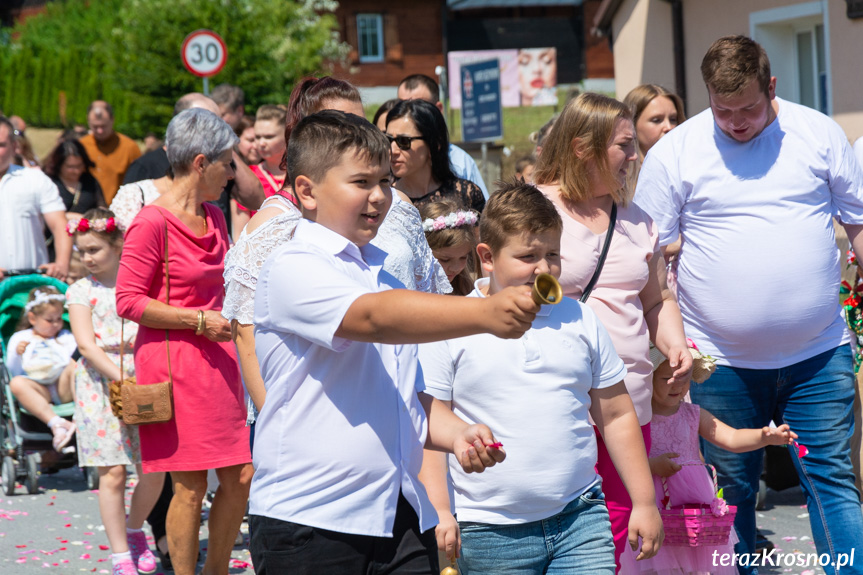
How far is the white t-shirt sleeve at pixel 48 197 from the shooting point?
8195 millimetres

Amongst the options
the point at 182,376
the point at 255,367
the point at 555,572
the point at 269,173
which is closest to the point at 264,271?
the point at 255,367

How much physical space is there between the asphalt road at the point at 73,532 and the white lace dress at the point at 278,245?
260cm

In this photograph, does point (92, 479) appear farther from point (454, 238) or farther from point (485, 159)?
point (485, 159)

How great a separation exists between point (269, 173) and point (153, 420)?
2440 mm

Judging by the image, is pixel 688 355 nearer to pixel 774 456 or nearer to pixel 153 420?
pixel 153 420

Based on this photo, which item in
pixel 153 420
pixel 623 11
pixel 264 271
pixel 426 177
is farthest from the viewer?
pixel 623 11

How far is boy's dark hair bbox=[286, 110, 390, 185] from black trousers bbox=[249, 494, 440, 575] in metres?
0.84

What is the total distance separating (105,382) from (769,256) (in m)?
3.70

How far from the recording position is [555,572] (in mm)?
3176

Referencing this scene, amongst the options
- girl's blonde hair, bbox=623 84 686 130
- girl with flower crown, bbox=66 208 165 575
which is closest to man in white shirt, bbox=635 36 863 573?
girl's blonde hair, bbox=623 84 686 130

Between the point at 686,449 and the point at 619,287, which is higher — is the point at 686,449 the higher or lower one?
the lower one

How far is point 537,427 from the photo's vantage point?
3.14 m

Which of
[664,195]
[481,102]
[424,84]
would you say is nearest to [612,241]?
[664,195]

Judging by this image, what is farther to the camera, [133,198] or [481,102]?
[481,102]
